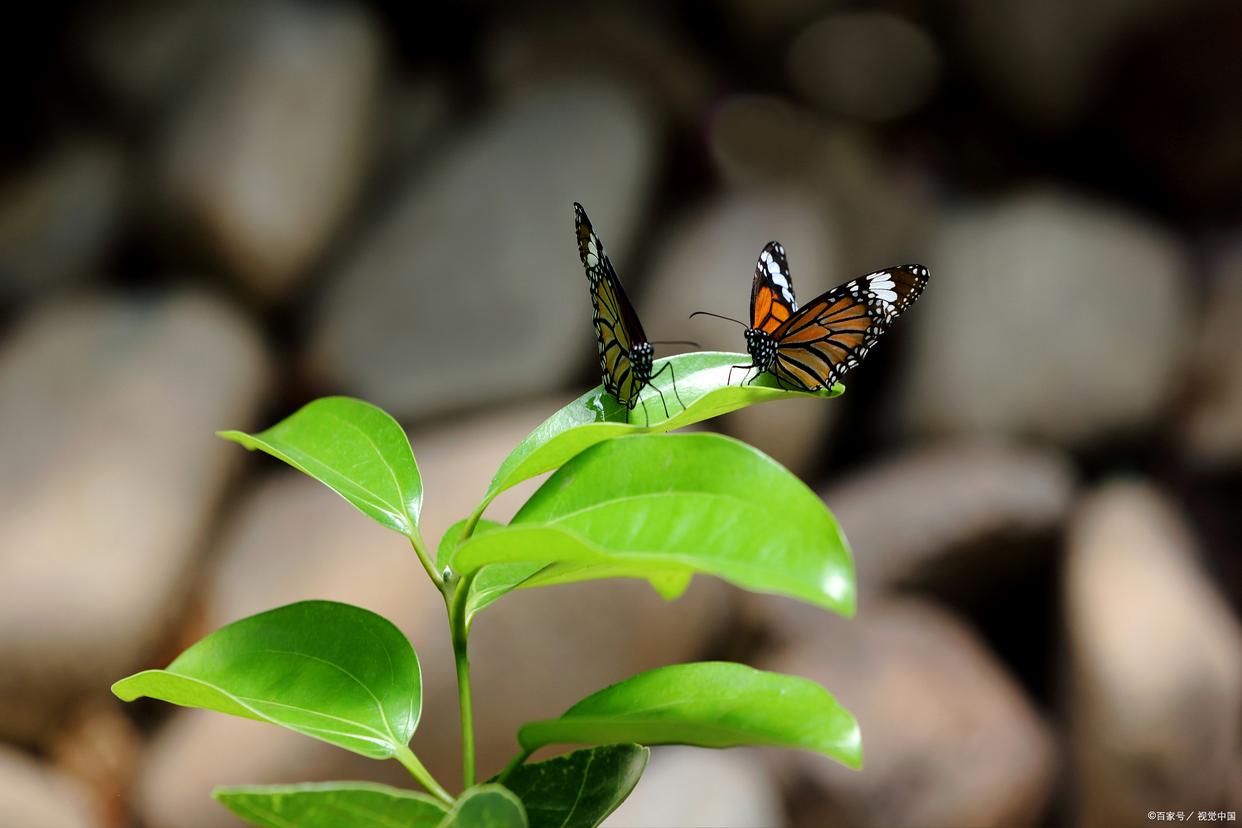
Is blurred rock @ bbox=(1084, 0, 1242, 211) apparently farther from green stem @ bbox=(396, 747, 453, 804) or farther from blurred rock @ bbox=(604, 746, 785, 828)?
green stem @ bbox=(396, 747, 453, 804)

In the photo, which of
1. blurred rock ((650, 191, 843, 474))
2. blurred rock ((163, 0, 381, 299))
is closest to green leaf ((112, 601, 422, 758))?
blurred rock ((650, 191, 843, 474))

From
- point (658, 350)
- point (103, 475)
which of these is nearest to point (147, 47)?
point (103, 475)

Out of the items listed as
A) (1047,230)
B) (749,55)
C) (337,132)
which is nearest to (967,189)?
(1047,230)

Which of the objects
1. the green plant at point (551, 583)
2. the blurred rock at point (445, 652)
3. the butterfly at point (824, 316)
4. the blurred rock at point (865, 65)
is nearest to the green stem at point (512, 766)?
the green plant at point (551, 583)

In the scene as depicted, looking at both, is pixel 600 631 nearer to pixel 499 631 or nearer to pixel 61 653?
pixel 499 631

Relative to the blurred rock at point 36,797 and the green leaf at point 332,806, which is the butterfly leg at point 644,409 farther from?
the blurred rock at point 36,797

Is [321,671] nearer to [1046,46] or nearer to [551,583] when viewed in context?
[551,583]
